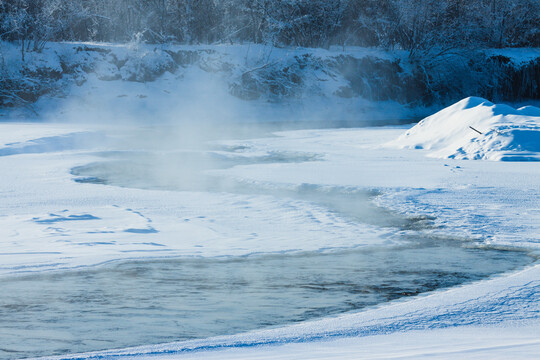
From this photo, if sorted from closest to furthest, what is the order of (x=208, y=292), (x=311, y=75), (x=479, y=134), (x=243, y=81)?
(x=208, y=292) < (x=479, y=134) < (x=243, y=81) < (x=311, y=75)

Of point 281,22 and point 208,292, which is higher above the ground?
point 281,22

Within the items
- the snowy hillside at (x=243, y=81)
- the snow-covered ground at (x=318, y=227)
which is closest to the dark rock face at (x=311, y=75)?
the snowy hillside at (x=243, y=81)

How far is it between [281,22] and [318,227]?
30945 mm

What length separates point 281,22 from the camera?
3806 cm

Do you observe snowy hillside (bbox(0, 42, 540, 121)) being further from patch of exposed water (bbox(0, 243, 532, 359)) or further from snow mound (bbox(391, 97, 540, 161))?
patch of exposed water (bbox(0, 243, 532, 359))

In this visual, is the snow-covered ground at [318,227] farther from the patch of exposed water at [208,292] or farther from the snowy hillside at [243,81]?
the snowy hillside at [243,81]

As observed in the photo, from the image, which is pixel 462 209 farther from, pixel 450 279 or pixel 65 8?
pixel 65 8

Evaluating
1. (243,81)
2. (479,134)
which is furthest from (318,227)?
(243,81)

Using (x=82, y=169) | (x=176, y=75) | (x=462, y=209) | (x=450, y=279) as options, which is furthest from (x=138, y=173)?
(x=176, y=75)

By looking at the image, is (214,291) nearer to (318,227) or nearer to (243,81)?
(318,227)

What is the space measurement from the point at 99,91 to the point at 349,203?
24770 mm

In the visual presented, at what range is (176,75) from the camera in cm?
3541

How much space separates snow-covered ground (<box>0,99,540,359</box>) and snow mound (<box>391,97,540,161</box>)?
122mm

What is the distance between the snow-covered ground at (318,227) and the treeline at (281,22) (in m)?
21.8
